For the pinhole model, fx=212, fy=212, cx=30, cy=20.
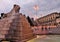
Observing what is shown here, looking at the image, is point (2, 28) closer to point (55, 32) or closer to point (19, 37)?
point (19, 37)

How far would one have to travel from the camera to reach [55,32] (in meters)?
32.8

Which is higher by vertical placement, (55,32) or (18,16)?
(18,16)

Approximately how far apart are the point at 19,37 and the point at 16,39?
0.37 meters

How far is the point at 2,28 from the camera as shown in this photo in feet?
77.0

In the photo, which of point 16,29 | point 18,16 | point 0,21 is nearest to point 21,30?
point 16,29

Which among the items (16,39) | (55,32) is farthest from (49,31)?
(16,39)

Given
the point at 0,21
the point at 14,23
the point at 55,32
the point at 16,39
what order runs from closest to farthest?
the point at 16,39
the point at 14,23
the point at 0,21
the point at 55,32

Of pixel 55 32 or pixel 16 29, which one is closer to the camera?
pixel 16 29

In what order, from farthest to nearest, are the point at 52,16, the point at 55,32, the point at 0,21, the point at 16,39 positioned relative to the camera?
the point at 52,16, the point at 55,32, the point at 0,21, the point at 16,39

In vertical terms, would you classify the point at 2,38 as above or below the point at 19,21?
below

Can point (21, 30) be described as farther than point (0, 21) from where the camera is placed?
No

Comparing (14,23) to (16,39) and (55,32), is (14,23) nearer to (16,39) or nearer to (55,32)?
(16,39)

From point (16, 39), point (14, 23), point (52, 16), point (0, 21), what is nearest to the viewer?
point (16, 39)

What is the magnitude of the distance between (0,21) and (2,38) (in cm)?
347
